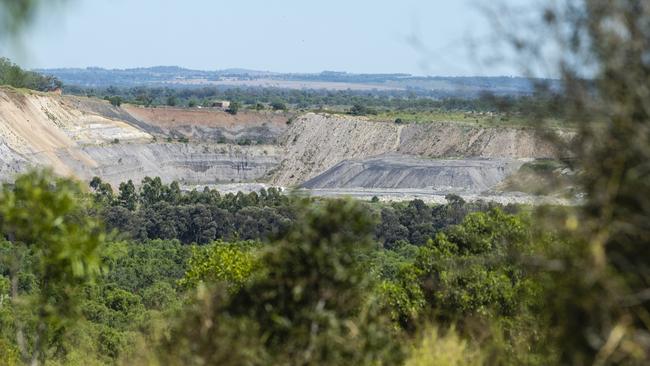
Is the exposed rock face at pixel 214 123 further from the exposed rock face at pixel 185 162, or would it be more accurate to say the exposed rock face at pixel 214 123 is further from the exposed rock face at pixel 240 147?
the exposed rock face at pixel 185 162

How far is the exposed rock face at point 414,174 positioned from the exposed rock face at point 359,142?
9.68 ft

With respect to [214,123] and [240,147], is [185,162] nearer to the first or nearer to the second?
[240,147]

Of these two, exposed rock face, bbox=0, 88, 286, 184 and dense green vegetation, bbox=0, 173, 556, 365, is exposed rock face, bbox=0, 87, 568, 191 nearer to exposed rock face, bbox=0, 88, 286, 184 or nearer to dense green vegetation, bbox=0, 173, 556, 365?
exposed rock face, bbox=0, 88, 286, 184

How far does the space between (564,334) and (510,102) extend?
1.31m

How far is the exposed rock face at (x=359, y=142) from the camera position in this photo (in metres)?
108

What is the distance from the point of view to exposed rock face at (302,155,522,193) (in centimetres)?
9531

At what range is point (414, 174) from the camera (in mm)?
101688

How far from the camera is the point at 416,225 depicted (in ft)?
228

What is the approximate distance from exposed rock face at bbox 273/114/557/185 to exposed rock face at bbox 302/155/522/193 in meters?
2.95

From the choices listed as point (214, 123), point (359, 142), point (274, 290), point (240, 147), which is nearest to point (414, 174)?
point (359, 142)

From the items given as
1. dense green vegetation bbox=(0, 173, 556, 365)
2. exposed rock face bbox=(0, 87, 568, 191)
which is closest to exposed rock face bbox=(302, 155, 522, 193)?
exposed rock face bbox=(0, 87, 568, 191)

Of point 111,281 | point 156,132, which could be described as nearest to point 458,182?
point 156,132

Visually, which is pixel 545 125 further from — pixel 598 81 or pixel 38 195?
pixel 38 195

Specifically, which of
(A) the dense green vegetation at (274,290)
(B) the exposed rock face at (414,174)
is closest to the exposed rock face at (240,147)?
(B) the exposed rock face at (414,174)
